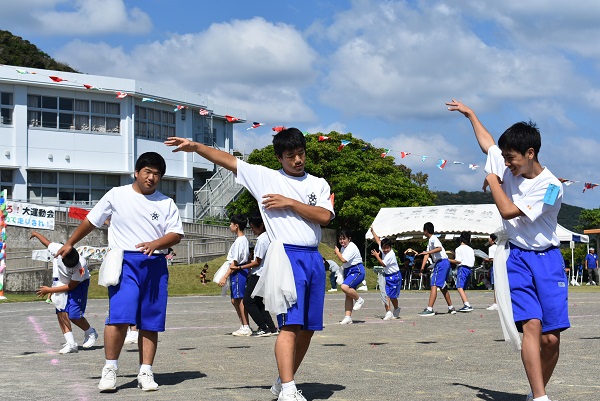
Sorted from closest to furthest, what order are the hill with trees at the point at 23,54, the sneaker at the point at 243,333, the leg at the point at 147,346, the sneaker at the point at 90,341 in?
the leg at the point at 147,346
the sneaker at the point at 90,341
the sneaker at the point at 243,333
the hill with trees at the point at 23,54

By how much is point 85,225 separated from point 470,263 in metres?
13.3

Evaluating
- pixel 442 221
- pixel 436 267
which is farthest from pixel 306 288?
pixel 442 221

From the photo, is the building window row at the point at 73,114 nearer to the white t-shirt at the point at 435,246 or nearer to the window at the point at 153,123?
the window at the point at 153,123

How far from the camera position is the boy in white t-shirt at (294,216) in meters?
6.69

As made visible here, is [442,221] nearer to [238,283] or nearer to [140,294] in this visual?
[238,283]

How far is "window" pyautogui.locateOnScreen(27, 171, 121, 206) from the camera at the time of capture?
1957 inches

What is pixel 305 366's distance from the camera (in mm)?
9305

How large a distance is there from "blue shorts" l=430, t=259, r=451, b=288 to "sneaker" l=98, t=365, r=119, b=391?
37.1 feet

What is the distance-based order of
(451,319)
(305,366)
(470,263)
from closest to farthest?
(305,366)
(451,319)
(470,263)

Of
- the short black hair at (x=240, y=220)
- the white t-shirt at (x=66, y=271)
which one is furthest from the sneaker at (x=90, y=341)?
the short black hair at (x=240, y=220)

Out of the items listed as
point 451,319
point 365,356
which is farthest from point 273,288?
point 451,319

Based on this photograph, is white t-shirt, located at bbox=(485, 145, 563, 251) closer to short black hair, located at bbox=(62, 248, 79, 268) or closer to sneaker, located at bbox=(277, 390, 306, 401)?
sneaker, located at bbox=(277, 390, 306, 401)

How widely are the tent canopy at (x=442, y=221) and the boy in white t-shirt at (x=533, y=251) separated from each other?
28.6 m

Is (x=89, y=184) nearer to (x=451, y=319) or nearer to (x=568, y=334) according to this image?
(x=451, y=319)
